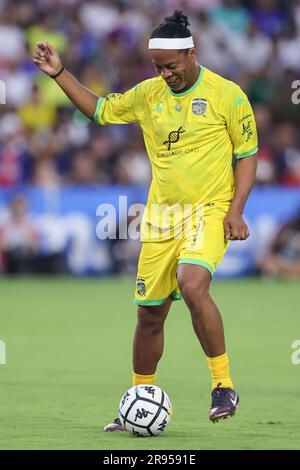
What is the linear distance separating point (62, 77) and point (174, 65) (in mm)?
906

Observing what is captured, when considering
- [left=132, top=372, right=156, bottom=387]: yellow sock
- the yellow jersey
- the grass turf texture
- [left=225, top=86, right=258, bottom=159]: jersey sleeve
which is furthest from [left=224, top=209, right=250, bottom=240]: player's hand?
the grass turf texture

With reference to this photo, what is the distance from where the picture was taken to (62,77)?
8367mm

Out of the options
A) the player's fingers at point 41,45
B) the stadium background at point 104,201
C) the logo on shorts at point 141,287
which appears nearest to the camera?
the logo on shorts at point 141,287

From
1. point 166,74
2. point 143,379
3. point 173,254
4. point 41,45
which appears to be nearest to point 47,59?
point 41,45

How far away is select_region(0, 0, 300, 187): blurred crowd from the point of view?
20188 mm

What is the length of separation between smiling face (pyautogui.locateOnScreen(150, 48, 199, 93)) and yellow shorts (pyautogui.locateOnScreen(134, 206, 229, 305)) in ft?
2.83

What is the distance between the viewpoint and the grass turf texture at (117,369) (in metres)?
7.55

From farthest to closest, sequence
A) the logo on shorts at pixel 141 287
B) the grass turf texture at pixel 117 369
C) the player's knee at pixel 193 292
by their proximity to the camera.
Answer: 1. the logo on shorts at pixel 141 287
2. the player's knee at pixel 193 292
3. the grass turf texture at pixel 117 369

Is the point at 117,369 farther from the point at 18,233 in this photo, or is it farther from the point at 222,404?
the point at 18,233

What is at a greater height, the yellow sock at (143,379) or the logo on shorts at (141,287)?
the logo on shorts at (141,287)

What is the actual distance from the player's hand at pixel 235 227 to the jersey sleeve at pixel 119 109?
978 millimetres

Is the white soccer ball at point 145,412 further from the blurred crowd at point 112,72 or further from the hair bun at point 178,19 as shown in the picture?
the blurred crowd at point 112,72

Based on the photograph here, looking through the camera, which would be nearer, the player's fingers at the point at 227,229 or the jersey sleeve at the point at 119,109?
the player's fingers at the point at 227,229

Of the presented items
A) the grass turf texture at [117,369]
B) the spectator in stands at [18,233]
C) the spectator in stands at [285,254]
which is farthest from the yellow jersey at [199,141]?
the spectator in stands at [285,254]
